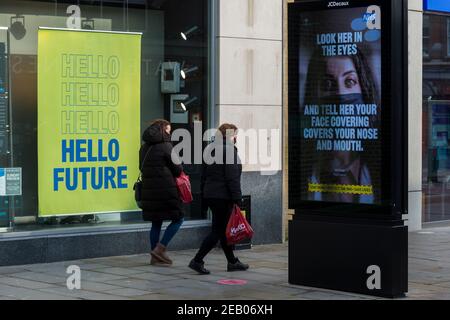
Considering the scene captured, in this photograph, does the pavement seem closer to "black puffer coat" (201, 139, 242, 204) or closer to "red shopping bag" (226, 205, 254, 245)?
"red shopping bag" (226, 205, 254, 245)

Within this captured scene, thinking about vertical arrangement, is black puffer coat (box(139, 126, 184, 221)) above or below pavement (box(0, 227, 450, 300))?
above

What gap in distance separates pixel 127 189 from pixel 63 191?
94 cm

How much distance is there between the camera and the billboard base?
8.33 m

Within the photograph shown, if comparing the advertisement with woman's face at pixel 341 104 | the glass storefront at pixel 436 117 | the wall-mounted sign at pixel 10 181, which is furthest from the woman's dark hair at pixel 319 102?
the glass storefront at pixel 436 117

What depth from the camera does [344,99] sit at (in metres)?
8.67

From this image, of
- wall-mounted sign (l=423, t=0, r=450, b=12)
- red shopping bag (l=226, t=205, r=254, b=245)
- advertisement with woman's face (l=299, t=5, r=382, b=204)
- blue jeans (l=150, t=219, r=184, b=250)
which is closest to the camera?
advertisement with woman's face (l=299, t=5, r=382, b=204)

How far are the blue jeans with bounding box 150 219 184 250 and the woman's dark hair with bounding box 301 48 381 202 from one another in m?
2.11

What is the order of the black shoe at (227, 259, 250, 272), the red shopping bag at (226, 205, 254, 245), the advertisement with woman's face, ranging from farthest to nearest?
the black shoe at (227, 259, 250, 272) → the red shopping bag at (226, 205, 254, 245) → the advertisement with woman's face

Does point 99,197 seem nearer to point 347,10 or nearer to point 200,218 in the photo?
point 200,218

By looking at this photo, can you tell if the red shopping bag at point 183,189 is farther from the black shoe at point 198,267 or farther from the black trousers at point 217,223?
the black shoe at point 198,267

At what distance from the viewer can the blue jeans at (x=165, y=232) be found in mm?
10484

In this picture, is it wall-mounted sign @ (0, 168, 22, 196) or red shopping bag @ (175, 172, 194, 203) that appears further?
wall-mounted sign @ (0, 168, 22, 196)

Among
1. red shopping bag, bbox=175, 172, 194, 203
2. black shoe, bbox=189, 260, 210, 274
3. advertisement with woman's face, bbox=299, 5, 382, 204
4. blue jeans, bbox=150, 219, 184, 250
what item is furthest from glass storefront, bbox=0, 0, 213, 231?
advertisement with woman's face, bbox=299, 5, 382, 204

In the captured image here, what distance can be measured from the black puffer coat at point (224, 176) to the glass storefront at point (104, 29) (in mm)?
2273
